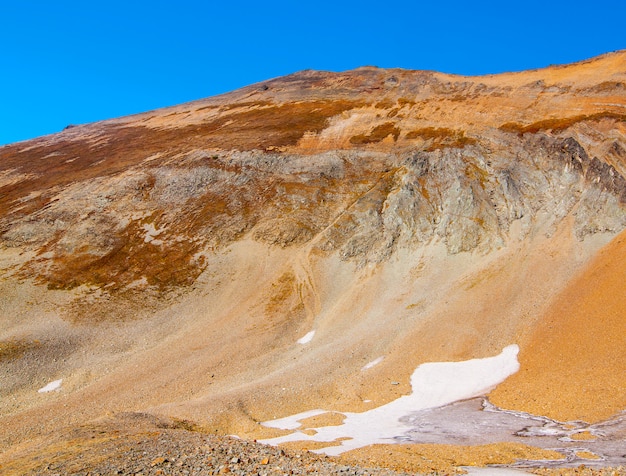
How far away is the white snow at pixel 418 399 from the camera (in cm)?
2969

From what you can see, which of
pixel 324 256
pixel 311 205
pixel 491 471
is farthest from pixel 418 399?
pixel 311 205

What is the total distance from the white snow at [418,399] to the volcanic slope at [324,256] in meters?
1.43

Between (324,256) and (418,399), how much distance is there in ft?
104

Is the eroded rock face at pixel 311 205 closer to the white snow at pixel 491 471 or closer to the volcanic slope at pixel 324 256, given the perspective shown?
the volcanic slope at pixel 324 256

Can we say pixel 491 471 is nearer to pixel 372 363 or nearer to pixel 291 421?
pixel 291 421

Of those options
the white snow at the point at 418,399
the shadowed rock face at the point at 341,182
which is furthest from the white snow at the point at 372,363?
the shadowed rock face at the point at 341,182

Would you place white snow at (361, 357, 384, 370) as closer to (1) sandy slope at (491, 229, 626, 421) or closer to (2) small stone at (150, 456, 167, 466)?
(1) sandy slope at (491, 229, 626, 421)

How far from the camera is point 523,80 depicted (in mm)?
96375

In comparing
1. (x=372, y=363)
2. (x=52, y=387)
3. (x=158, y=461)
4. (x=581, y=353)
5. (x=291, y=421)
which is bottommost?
(x=581, y=353)

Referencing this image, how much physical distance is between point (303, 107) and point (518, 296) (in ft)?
246

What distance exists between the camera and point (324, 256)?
6781 centimetres

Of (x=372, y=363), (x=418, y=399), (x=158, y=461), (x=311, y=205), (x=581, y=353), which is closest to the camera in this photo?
(x=158, y=461)

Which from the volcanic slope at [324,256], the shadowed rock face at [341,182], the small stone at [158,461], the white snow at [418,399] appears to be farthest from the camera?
the shadowed rock face at [341,182]

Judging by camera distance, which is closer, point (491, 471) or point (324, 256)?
point (491, 471)
